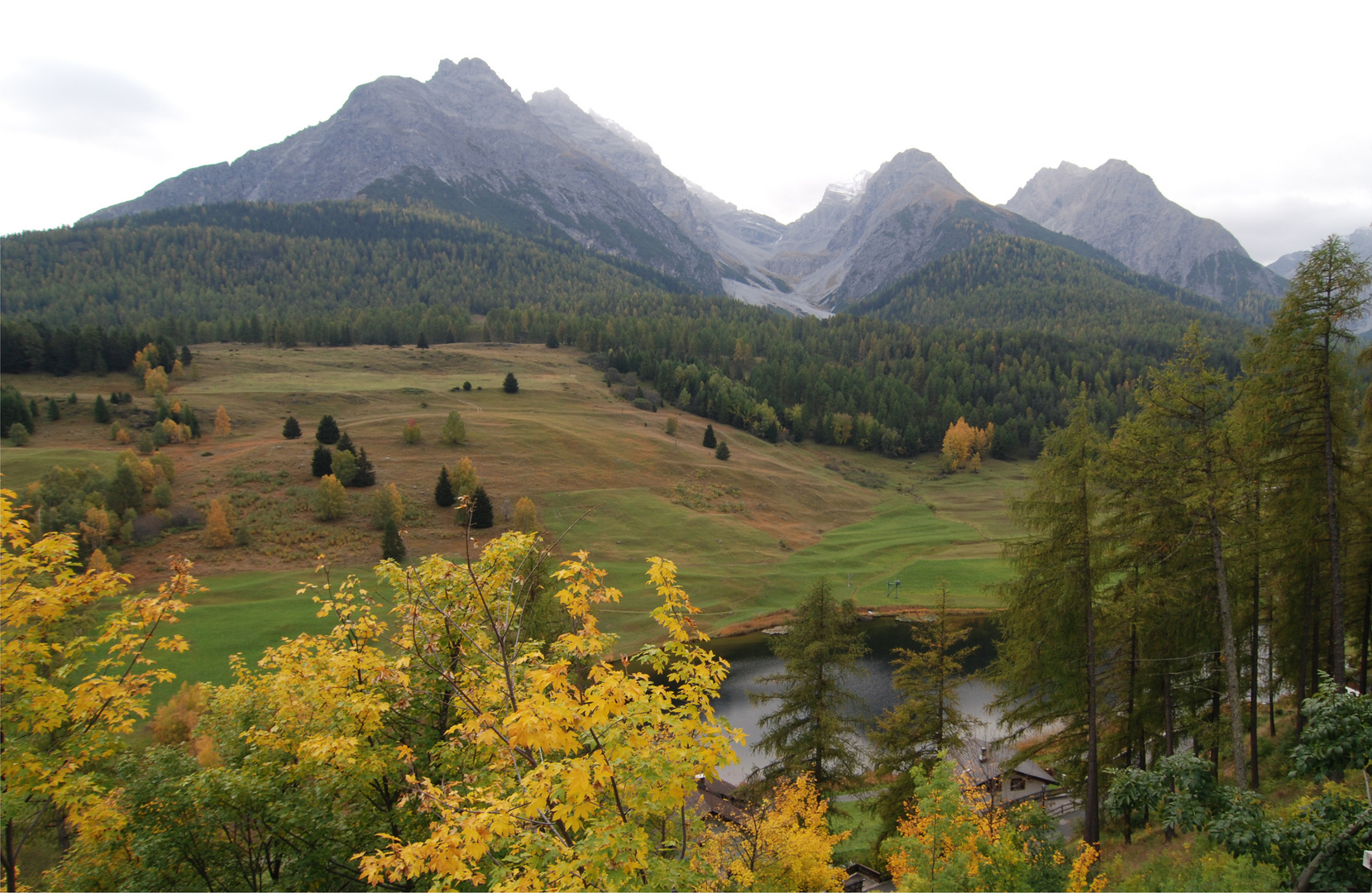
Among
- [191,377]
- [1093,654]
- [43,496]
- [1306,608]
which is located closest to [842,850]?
[1093,654]

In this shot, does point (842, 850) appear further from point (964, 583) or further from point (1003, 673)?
point (964, 583)

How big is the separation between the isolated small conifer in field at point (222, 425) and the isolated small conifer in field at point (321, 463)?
57.9ft

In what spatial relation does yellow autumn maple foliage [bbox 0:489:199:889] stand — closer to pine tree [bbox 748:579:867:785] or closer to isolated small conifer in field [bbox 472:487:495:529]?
pine tree [bbox 748:579:867:785]

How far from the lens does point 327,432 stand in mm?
72062

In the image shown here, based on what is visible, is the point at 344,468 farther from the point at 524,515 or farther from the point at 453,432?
the point at 524,515

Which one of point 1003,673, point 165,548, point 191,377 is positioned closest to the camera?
point 1003,673

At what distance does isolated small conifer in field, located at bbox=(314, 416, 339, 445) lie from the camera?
2830 inches

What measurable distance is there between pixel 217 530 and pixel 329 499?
29.7ft

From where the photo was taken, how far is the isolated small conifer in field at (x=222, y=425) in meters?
72.9

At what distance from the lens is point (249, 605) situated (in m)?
45.8

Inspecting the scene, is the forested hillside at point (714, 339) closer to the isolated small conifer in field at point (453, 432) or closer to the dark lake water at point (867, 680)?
the isolated small conifer in field at point (453, 432)

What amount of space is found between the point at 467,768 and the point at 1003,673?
1857 cm

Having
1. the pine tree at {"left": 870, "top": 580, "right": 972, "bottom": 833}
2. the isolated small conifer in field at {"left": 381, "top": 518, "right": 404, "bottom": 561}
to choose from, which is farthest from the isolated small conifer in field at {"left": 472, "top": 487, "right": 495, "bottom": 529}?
the pine tree at {"left": 870, "top": 580, "right": 972, "bottom": 833}

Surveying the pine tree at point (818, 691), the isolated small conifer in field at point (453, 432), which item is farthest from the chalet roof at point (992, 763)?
the isolated small conifer in field at point (453, 432)
